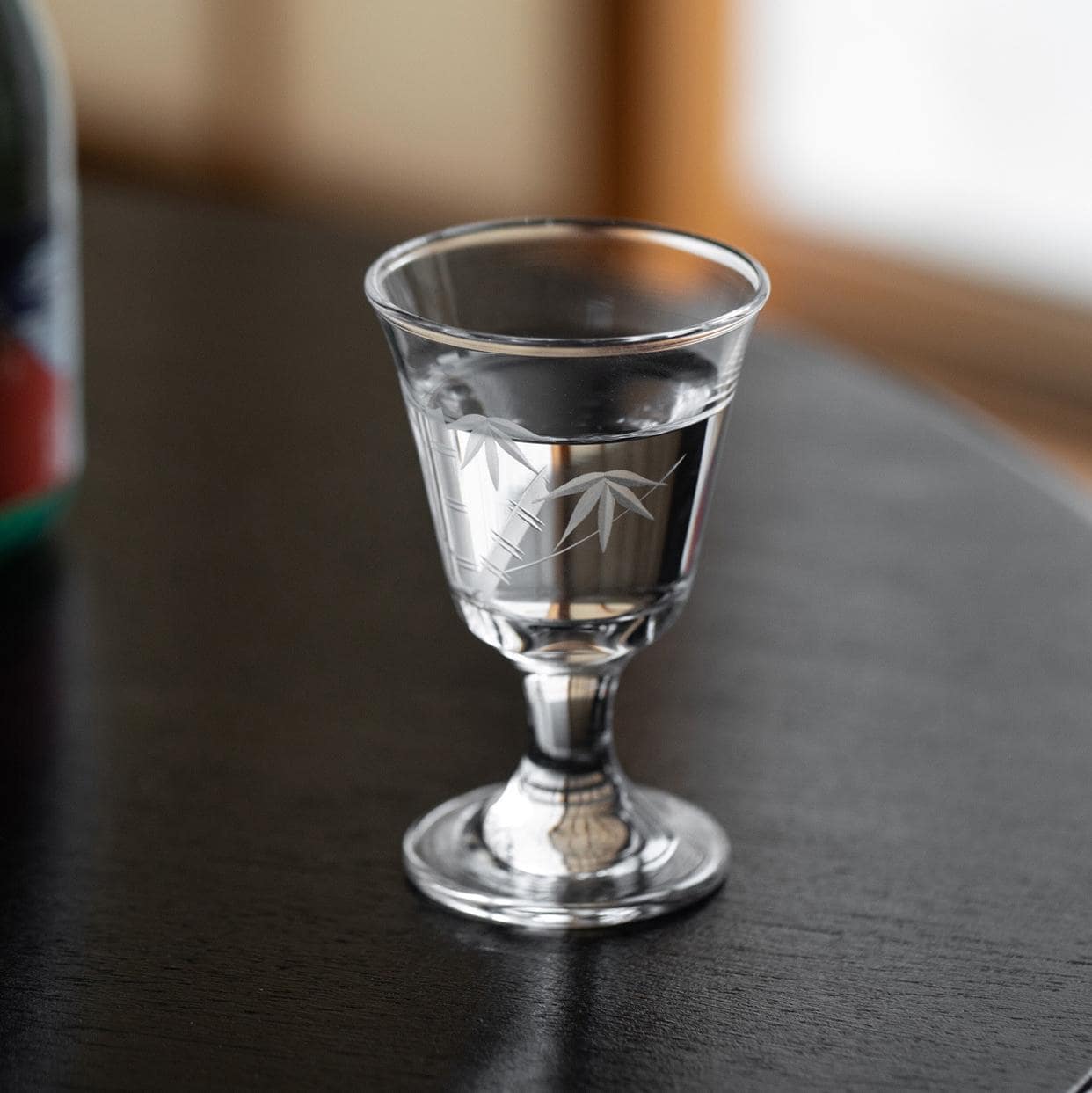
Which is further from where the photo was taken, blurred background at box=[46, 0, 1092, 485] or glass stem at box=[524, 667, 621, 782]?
blurred background at box=[46, 0, 1092, 485]

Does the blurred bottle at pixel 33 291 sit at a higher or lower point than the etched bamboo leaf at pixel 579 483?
lower

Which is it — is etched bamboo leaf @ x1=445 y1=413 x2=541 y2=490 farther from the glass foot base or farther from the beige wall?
the beige wall

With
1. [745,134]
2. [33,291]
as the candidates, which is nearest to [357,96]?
[745,134]

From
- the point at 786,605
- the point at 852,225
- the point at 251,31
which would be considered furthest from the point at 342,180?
the point at 786,605

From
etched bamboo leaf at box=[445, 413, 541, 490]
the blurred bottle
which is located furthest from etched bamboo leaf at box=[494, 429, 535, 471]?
the blurred bottle

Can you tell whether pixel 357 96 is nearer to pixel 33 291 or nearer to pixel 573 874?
pixel 33 291

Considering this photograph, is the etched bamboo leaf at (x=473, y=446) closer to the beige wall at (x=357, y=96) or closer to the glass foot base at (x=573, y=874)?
the glass foot base at (x=573, y=874)

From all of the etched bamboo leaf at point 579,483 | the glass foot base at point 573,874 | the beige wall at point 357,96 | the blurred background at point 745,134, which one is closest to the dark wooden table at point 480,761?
the glass foot base at point 573,874

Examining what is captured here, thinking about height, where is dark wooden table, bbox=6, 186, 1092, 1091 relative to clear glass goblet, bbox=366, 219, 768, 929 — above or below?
below
